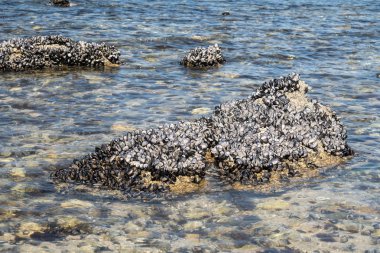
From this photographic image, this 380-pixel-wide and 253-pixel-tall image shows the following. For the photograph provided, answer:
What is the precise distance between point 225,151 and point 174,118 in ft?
12.0

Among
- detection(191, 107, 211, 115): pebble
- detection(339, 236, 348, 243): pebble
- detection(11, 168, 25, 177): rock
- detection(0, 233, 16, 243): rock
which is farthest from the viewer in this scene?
detection(191, 107, 211, 115): pebble

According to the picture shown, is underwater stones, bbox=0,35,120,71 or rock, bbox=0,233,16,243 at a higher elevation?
underwater stones, bbox=0,35,120,71

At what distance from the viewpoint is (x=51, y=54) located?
20609mm

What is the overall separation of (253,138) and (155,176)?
240cm

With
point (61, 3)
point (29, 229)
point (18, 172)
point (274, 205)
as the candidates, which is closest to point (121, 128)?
point (18, 172)

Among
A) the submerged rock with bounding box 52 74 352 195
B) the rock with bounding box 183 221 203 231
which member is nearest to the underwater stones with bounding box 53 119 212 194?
the submerged rock with bounding box 52 74 352 195

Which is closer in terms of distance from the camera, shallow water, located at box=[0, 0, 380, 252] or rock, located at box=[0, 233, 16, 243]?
rock, located at box=[0, 233, 16, 243]

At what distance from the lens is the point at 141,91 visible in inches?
701

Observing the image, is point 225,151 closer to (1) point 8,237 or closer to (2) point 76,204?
(2) point 76,204

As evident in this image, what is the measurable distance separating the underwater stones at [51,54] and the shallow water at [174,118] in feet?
1.92

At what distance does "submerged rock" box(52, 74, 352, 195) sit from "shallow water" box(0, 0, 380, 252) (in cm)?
51

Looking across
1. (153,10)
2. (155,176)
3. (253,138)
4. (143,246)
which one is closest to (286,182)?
(253,138)

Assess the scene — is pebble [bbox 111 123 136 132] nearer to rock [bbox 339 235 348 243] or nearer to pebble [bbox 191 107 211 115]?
pebble [bbox 191 107 211 115]

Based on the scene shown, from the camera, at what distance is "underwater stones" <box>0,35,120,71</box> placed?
19.9 meters
